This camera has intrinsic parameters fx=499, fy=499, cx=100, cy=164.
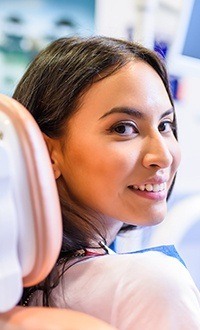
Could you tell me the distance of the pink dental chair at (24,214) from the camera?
498 millimetres

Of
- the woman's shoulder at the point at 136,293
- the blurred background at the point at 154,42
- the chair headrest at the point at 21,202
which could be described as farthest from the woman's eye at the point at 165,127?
the blurred background at the point at 154,42

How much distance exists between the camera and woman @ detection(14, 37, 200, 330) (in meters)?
0.64

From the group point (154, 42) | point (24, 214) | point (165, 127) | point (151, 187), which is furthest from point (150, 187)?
point (154, 42)

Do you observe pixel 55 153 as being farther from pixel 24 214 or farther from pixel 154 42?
pixel 154 42

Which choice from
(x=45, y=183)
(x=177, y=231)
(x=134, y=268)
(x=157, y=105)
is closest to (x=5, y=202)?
(x=45, y=183)

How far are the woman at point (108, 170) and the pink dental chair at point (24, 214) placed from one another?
0.13 meters

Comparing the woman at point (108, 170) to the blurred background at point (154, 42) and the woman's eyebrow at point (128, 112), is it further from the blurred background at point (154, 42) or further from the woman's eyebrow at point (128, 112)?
the blurred background at point (154, 42)

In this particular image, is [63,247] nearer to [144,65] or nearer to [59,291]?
[59,291]

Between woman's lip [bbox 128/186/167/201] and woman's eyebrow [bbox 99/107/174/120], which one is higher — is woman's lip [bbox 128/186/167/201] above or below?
below

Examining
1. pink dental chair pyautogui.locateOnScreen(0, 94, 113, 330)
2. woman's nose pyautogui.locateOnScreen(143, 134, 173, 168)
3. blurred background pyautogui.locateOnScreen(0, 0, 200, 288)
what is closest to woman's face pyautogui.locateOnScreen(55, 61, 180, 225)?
woman's nose pyautogui.locateOnScreen(143, 134, 173, 168)

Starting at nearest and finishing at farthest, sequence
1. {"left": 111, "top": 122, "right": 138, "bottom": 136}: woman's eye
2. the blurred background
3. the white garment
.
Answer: the white garment < {"left": 111, "top": 122, "right": 138, "bottom": 136}: woman's eye < the blurred background

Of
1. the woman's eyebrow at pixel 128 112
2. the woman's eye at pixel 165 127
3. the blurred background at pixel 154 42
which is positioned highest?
the woman's eyebrow at pixel 128 112

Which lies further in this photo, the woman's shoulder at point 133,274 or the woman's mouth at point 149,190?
the woman's mouth at point 149,190

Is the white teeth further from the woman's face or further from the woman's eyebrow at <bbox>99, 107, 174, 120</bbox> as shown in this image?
the woman's eyebrow at <bbox>99, 107, 174, 120</bbox>
